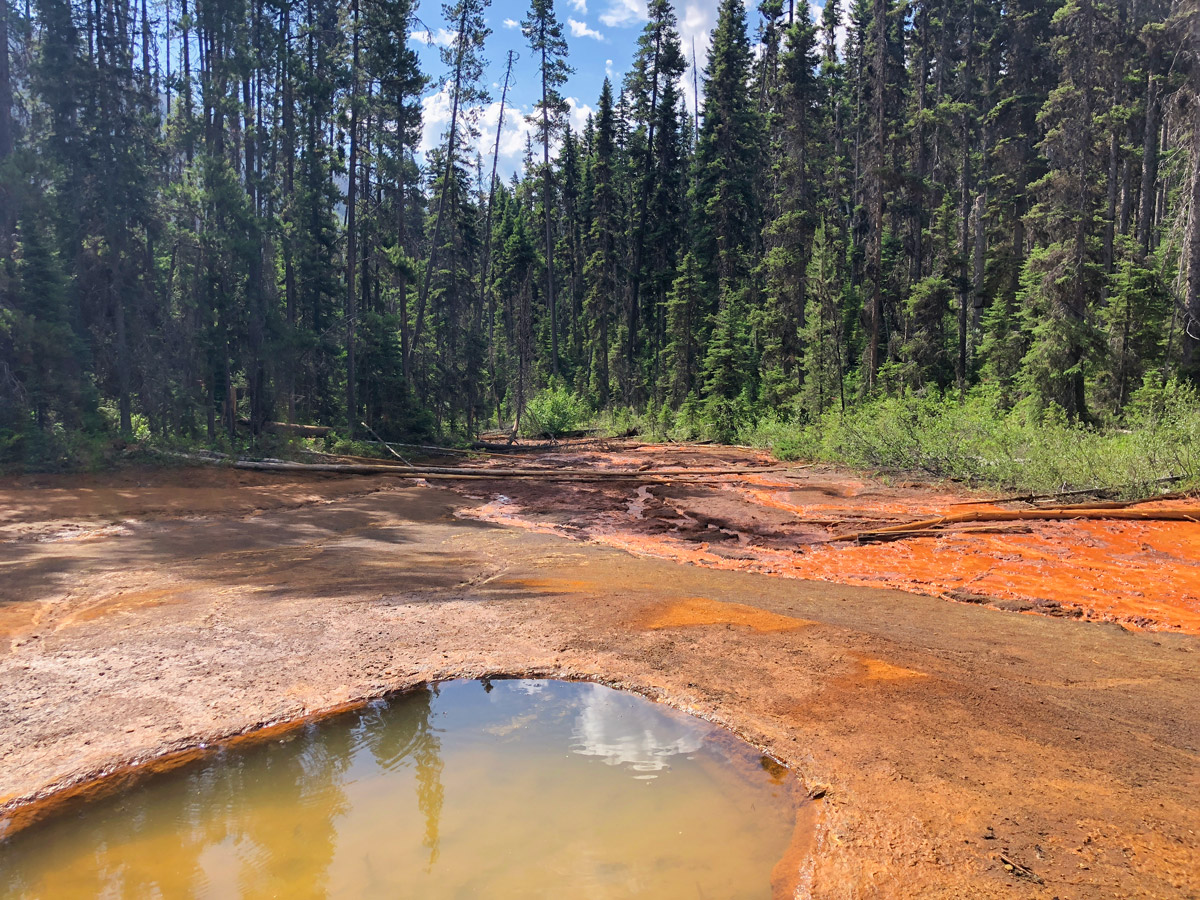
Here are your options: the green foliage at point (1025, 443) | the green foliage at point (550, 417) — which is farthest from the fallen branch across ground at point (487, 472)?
the green foliage at point (550, 417)

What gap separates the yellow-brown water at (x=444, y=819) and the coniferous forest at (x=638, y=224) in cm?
1498

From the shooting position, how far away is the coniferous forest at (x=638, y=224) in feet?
60.3

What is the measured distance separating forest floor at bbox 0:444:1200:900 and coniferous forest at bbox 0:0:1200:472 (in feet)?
30.5

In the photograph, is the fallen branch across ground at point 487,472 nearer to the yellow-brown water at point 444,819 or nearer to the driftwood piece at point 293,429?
the driftwood piece at point 293,429

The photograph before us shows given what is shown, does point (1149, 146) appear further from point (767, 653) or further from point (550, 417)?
point (767, 653)

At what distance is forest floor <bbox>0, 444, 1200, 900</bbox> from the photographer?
130 inches

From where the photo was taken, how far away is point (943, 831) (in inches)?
127

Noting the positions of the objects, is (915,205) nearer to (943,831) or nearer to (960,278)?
(960,278)

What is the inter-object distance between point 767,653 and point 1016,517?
771 centimetres

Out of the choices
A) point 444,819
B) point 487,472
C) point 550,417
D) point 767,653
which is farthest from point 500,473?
point 550,417

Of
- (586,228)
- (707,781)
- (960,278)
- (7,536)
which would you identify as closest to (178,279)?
(7,536)

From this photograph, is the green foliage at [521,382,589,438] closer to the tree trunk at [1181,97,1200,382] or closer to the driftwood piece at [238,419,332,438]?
the driftwood piece at [238,419,332,438]

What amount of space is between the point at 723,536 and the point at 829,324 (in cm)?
1763

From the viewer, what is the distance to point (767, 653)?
18.6 ft
